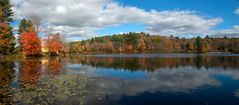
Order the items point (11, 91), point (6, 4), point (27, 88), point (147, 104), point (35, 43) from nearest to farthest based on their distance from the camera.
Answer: point (147, 104) < point (11, 91) < point (27, 88) < point (6, 4) < point (35, 43)

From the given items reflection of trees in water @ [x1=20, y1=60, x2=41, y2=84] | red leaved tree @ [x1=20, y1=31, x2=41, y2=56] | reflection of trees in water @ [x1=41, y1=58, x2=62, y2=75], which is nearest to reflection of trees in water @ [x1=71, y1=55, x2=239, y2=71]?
reflection of trees in water @ [x1=41, y1=58, x2=62, y2=75]

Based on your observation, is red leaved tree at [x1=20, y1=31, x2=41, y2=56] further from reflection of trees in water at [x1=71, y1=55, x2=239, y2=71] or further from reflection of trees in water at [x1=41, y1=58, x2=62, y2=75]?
reflection of trees in water at [x1=41, y1=58, x2=62, y2=75]

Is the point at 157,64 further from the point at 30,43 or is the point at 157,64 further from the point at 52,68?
the point at 30,43

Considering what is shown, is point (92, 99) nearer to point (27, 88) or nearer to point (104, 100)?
point (104, 100)

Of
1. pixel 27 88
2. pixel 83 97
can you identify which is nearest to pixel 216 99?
pixel 83 97

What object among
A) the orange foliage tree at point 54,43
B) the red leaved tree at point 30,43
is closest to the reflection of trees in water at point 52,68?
the red leaved tree at point 30,43

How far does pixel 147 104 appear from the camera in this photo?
46.8 ft

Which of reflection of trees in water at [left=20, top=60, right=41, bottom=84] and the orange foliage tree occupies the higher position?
the orange foliage tree

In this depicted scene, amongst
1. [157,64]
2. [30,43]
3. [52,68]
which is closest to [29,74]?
[52,68]

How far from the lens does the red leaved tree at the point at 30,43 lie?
7264cm

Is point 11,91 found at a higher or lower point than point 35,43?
lower

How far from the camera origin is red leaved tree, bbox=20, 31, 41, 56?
72644 mm

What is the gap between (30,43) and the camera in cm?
7294

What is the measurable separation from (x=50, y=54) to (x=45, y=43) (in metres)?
5.18
